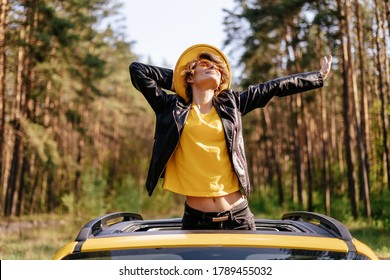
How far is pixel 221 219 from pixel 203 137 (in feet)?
1.79

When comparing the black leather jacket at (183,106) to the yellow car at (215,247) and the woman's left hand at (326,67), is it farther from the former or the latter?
the yellow car at (215,247)

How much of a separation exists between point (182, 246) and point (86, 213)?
1809cm

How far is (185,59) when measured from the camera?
12.0 feet

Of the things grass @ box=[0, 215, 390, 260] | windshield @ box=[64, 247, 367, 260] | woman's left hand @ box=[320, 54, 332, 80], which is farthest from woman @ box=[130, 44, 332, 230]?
grass @ box=[0, 215, 390, 260]

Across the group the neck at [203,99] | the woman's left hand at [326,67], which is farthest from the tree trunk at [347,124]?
the neck at [203,99]

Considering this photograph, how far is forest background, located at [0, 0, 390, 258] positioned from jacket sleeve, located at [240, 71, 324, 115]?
9.68m

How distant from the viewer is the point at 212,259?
7.33 feet

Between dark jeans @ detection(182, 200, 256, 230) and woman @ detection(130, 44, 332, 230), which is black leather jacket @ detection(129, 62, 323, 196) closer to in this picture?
woman @ detection(130, 44, 332, 230)

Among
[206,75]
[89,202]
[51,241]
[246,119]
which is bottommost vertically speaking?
[51,241]

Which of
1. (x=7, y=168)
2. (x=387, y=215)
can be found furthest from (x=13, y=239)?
(x=7, y=168)

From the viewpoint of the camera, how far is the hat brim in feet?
11.9

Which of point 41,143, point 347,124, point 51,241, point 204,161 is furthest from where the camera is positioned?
point 41,143

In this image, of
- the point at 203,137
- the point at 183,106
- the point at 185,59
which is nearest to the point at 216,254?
the point at 203,137

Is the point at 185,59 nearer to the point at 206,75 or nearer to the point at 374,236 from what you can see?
the point at 206,75
